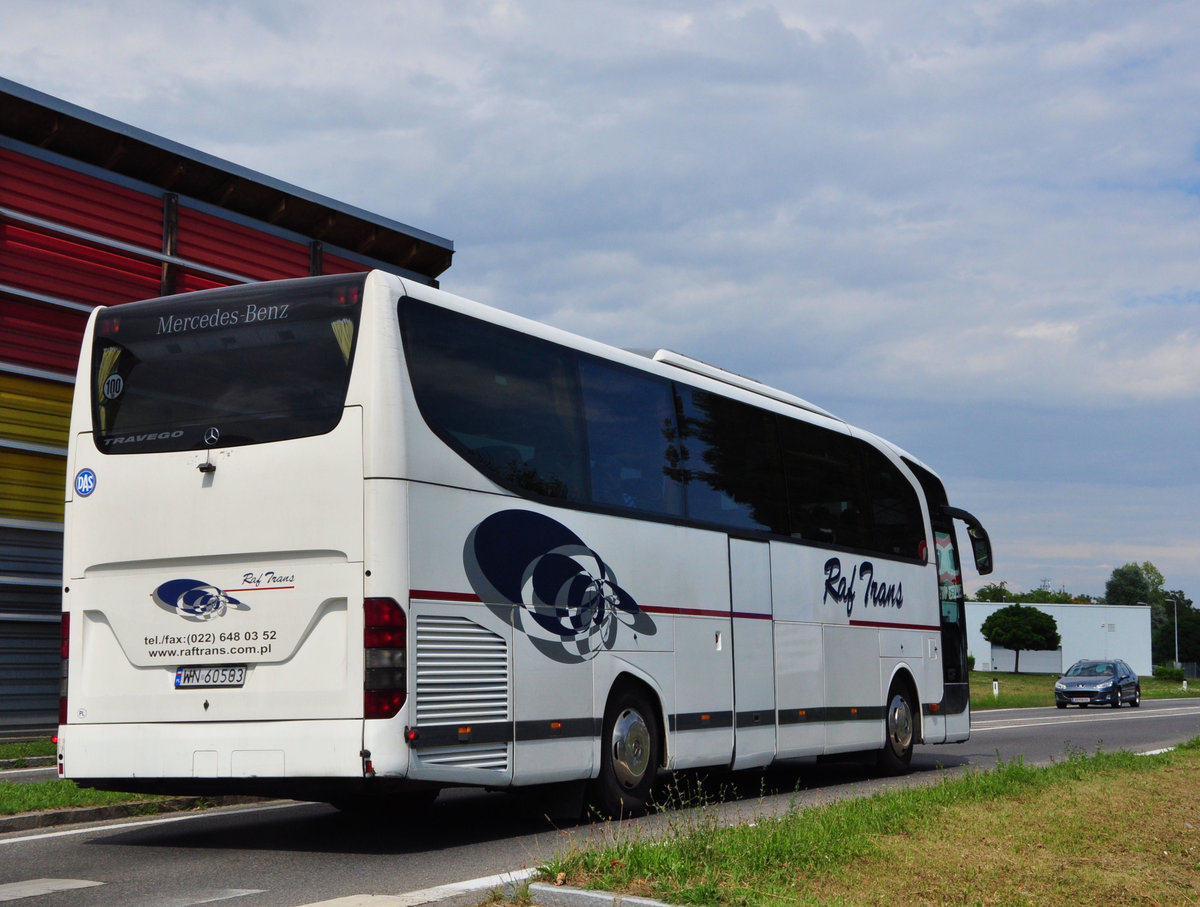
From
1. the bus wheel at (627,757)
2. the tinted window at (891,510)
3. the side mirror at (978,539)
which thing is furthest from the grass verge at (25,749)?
the side mirror at (978,539)

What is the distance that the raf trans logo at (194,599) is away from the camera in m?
9.09

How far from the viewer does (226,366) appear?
938 centimetres

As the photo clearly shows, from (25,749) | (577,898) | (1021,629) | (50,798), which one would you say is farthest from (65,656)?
(1021,629)

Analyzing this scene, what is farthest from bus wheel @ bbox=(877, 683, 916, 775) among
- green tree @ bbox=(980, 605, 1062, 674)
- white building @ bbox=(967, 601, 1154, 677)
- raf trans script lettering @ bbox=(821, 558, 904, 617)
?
white building @ bbox=(967, 601, 1154, 677)

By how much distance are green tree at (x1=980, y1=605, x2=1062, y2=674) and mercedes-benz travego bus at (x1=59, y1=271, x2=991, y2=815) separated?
104190 millimetres

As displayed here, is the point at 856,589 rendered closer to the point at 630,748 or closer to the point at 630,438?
the point at 630,438

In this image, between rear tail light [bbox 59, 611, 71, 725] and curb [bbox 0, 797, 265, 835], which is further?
curb [bbox 0, 797, 265, 835]

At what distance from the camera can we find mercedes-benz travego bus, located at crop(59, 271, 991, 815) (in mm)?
8727

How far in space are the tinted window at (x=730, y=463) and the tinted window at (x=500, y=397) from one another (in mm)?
1859

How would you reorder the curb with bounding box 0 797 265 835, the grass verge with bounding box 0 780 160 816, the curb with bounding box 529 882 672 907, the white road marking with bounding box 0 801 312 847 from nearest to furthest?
1. the curb with bounding box 529 882 672 907
2. the white road marking with bounding box 0 801 312 847
3. the curb with bounding box 0 797 265 835
4. the grass verge with bounding box 0 780 160 816

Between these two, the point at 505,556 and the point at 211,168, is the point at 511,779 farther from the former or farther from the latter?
the point at 211,168

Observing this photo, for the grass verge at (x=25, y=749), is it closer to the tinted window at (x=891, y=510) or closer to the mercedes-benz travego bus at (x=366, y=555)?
the mercedes-benz travego bus at (x=366, y=555)

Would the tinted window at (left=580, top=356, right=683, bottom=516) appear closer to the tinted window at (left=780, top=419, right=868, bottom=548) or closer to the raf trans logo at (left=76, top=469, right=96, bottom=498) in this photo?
the tinted window at (left=780, top=419, right=868, bottom=548)

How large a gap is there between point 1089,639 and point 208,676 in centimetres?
11580
